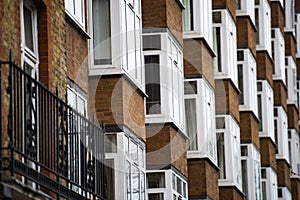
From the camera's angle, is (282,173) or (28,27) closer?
(28,27)

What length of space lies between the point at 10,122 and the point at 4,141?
35.9 inches

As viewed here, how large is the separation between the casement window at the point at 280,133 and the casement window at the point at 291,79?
525 cm

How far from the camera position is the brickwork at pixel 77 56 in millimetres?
22000

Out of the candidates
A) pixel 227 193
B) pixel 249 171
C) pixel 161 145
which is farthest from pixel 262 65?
pixel 161 145

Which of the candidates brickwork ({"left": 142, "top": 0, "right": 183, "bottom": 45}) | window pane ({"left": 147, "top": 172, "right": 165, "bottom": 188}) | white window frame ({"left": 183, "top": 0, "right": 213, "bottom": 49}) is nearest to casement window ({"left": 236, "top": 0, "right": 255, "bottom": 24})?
white window frame ({"left": 183, "top": 0, "right": 213, "bottom": 49})

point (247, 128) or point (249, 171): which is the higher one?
point (247, 128)

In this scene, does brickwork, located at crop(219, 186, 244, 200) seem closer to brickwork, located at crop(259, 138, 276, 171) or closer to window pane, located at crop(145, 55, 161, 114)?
window pane, located at crop(145, 55, 161, 114)

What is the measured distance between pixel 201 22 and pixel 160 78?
436 centimetres

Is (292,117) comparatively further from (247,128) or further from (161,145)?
(161,145)

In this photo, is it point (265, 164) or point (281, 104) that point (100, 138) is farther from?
point (281, 104)

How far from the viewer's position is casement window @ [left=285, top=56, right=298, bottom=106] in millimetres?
57938

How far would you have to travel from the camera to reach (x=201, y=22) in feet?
114

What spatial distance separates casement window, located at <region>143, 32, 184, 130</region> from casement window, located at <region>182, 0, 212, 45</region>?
11.3 ft

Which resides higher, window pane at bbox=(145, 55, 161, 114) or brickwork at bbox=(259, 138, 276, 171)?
brickwork at bbox=(259, 138, 276, 171)
